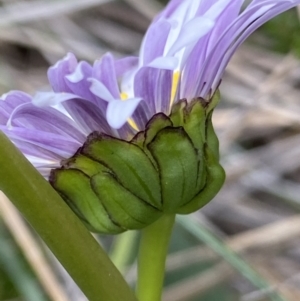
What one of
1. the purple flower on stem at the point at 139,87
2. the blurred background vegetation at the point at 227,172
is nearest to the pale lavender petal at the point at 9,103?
the purple flower on stem at the point at 139,87

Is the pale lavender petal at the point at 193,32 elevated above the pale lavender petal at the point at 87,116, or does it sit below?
above

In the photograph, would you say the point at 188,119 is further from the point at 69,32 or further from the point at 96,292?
the point at 69,32

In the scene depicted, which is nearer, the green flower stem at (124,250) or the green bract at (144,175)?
the green bract at (144,175)

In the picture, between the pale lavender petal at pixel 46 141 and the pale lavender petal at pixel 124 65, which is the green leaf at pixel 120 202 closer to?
the pale lavender petal at pixel 46 141

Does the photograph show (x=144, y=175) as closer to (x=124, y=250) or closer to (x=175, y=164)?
(x=175, y=164)

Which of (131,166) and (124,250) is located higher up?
(131,166)

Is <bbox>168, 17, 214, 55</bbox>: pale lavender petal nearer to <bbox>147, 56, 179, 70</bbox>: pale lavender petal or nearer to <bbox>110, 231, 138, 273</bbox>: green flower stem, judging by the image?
<bbox>147, 56, 179, 70</bbox>: pale lavender petal

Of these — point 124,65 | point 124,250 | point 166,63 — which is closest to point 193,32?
point 166,63
